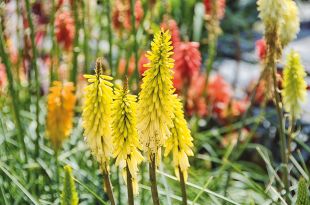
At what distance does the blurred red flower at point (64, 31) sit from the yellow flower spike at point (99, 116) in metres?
2.27

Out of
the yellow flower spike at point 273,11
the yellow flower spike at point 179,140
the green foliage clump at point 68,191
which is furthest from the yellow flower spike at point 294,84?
the green foliage clump at point 68,191

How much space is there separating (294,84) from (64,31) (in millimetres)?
1928

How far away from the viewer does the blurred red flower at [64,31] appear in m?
4.45

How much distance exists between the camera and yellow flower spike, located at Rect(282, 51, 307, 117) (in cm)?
293

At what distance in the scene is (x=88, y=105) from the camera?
222 cm

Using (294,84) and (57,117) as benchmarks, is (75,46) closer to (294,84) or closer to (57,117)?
(57,117)

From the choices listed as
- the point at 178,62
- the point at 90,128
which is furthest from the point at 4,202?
the point at 178,62

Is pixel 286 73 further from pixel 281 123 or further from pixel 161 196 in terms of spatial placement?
pixel 161 196

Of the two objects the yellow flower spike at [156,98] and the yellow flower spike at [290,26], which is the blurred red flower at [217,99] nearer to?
the yellow flower spike at [290,26]

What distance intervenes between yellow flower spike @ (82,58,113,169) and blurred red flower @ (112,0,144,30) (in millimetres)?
2310

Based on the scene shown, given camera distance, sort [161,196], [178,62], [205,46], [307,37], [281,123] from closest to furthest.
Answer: [281,123] < [161,196] < [178,62] < [307,37] < [205,46]

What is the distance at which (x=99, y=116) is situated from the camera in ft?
7.20

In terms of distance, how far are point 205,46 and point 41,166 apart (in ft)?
14.8

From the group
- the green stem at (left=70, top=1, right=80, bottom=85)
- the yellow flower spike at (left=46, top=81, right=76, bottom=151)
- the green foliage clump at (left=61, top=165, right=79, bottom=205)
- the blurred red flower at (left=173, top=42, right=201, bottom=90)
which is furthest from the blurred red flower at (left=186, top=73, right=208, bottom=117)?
the green foliage clump at (left=61, top=165, right=79, bottom=205)
